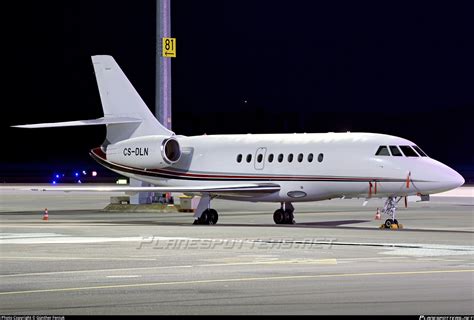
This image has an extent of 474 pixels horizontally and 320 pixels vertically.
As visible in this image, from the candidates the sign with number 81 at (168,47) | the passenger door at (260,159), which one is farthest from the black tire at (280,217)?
the sign with number 81 at (168,47)

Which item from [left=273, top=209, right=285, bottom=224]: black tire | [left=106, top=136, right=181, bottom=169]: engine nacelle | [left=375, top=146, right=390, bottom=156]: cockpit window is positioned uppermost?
[left=375, top=146, right=390, bottom=156]: cockpit window

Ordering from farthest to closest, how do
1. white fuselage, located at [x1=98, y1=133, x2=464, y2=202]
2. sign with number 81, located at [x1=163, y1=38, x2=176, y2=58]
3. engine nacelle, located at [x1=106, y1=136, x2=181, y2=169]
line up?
sign with number 81, located at [x1=163, y1=38, x2=176, y2=58] → engine nacelle, located at [x1=106, y1=136, x2=181, y2=169] → white fuselage, located at [x1=98, y1=133, x2=464, y2=202]

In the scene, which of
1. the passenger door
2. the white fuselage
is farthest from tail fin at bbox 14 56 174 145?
the passenger door

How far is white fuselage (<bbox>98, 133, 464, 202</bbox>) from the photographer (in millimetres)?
31281

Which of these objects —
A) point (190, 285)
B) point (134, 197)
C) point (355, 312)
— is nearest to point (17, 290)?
point (190, 285)

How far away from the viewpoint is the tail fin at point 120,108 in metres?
38.1

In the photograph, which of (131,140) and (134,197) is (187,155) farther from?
(134,197)

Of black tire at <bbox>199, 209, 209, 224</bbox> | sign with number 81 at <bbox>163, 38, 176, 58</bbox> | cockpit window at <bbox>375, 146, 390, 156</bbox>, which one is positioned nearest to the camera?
cockpit window at <bbox>375, 146, 390, 156</bbox>

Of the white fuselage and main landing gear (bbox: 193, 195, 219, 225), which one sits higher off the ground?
the white fuselage

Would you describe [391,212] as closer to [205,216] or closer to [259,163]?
[259,163]

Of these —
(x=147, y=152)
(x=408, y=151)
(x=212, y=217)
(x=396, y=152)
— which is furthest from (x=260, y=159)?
(x=408, y=151)

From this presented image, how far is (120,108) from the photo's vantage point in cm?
3875

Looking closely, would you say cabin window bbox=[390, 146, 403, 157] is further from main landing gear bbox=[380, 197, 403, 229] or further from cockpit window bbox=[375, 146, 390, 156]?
main landing gear bbox=[380, 197, 403, 229]

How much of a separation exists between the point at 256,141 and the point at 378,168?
5.12 meters
